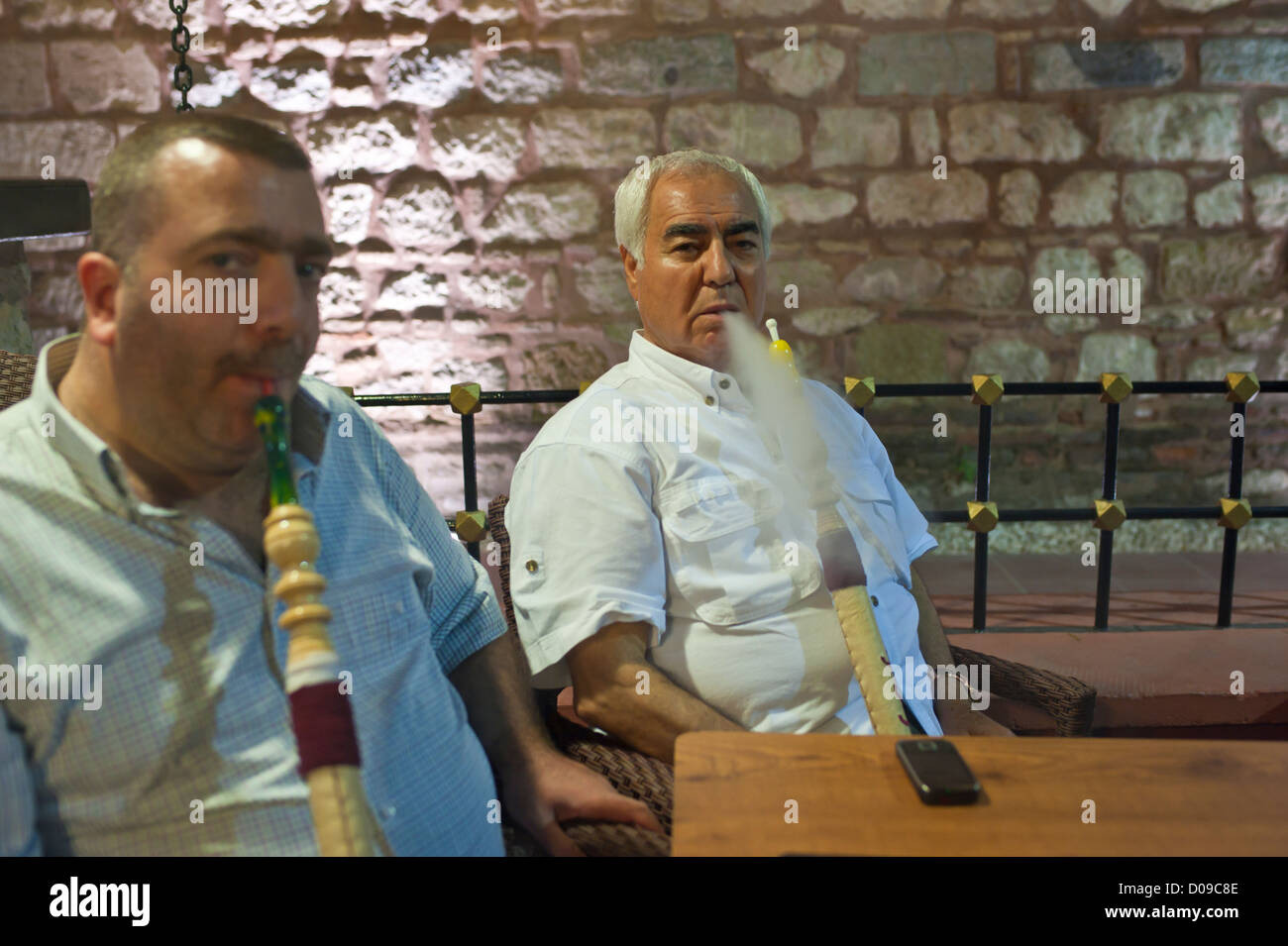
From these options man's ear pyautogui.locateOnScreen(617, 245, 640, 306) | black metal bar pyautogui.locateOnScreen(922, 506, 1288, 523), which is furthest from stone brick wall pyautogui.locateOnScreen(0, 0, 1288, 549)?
man's ear pyautogui.locateOnScreen(617, 245, 640, 306)

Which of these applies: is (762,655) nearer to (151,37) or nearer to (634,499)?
(634,499)

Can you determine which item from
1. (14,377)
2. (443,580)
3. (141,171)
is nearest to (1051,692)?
(443,580)

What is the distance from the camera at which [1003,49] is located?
395 centimetres

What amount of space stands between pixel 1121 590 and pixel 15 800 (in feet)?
11.3

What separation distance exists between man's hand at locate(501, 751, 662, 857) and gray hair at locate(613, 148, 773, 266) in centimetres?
106

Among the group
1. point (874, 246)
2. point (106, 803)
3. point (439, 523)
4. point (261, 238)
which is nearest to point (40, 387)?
point (261, 238)

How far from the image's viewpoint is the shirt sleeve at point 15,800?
97 cm

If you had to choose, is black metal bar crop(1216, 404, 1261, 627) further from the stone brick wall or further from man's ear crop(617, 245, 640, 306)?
man's ear crop(617, 245, 640, 306)

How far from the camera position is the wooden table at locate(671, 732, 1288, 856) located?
1.02 metres

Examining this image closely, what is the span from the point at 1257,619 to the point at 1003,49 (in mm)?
2340

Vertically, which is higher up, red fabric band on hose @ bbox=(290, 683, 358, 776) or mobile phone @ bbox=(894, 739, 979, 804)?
red fabric band on hose @ bbox=(290, 683, 358, 776)

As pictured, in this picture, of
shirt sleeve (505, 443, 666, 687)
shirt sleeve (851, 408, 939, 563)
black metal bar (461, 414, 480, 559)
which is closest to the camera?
shirt sleeve (505, 443, 666, 687)

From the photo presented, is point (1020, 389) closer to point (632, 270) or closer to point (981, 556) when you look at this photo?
point (981, 556)
